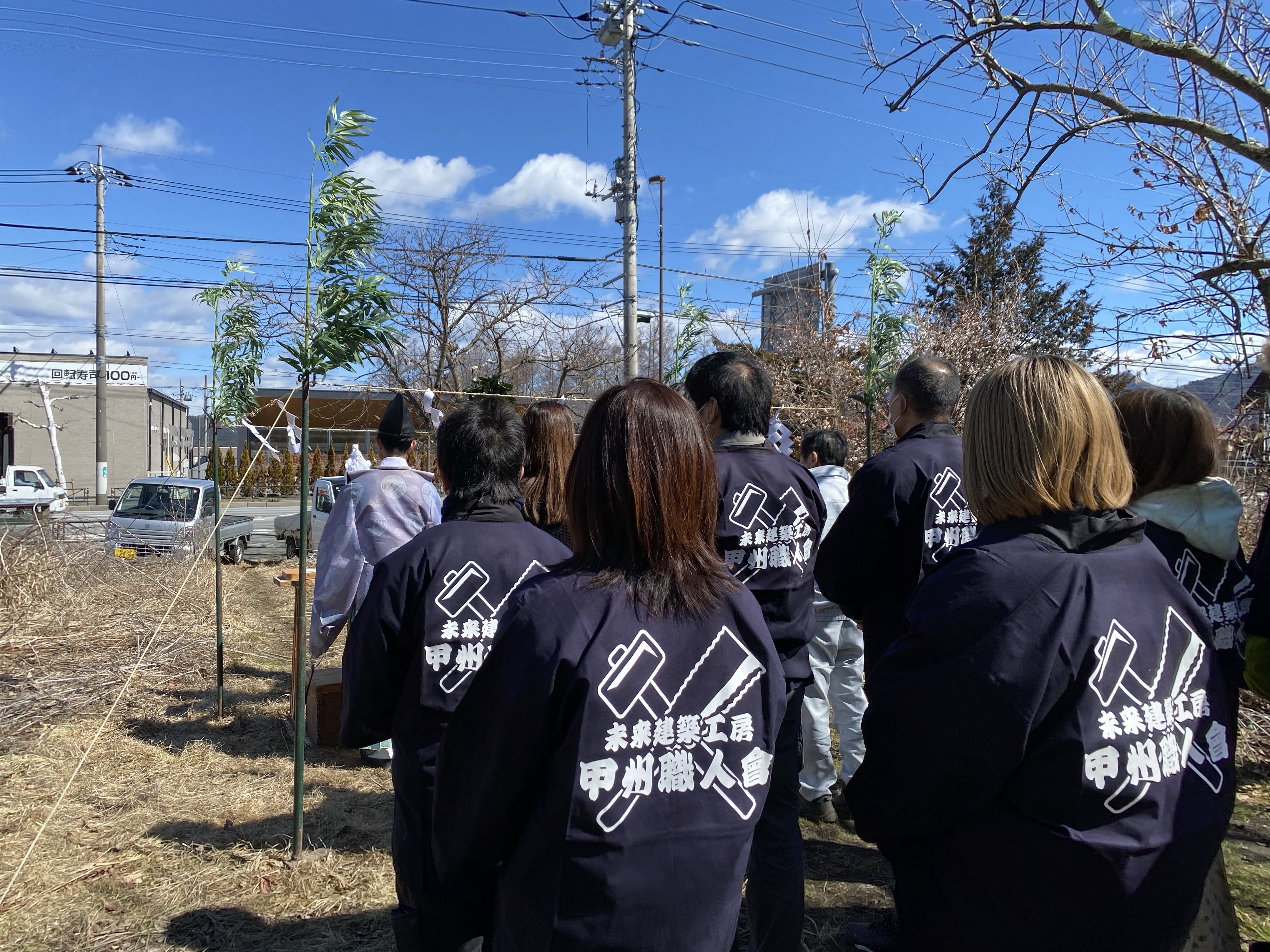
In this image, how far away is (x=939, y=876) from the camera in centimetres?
152

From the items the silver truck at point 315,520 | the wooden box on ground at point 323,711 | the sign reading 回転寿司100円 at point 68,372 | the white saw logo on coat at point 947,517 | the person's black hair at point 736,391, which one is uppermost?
the sign reading 回転寿司100円 at point 68,372

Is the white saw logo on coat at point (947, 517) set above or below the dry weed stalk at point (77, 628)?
above

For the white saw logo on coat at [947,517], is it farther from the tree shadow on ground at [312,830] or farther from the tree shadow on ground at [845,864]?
the tree shadow on ground at [312,830]

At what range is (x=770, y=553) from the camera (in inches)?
111

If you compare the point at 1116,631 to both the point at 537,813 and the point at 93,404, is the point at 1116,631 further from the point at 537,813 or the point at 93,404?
the point at 93,404

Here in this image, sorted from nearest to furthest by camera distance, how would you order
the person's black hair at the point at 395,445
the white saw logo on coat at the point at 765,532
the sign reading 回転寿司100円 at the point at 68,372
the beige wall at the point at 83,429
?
the white saw logo on coat at the point at 765,532 < the person's black hair at the point at 395,445 < the beige wall at the point at 83,429 < the sign reading 回転寿司100円 at the point at 68,372

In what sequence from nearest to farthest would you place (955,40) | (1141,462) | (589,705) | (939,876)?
(589,705) → (939,876) → (1141,462) → (955,40)

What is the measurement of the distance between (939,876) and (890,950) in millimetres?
1452

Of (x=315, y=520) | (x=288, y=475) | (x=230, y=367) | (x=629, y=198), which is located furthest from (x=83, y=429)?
(x=230, y=367)

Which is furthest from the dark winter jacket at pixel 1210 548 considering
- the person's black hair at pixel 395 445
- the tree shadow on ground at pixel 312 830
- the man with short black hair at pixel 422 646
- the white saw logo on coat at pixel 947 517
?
the tree shadow on ground at pixel 312 830

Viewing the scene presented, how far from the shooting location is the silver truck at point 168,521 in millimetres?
12211

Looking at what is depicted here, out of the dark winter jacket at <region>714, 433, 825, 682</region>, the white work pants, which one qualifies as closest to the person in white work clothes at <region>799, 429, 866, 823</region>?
the white work pants

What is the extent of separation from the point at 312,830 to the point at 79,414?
4180 centimetres

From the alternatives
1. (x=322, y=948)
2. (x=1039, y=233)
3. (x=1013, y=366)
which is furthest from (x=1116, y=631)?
(x=1039, y=233)
